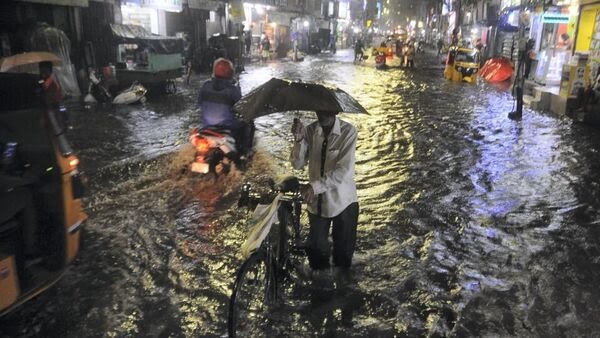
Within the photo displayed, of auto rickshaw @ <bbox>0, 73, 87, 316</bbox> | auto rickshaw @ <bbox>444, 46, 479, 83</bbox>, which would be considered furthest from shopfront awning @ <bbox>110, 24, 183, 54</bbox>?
auto rickshaw @ <bbox>444, 46, 479, 83</bbox>

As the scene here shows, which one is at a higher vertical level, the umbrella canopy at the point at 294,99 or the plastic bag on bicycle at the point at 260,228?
the umbrella canopy at the point at 294,99

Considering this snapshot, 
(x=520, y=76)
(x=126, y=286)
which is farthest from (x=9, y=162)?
(x=520, y=76)

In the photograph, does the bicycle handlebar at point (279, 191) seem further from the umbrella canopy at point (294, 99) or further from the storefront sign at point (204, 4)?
the storefront sign at point (204, 4)

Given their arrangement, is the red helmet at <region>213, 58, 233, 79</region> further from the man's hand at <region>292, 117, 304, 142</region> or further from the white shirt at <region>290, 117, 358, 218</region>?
the man's hand at <region>292, 117, 304, 142</region>

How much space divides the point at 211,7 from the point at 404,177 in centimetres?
2364

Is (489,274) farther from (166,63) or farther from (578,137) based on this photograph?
(166,63)

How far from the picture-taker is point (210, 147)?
7980mm

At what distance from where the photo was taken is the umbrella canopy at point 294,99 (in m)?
4.07

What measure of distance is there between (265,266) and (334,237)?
37.3 inches

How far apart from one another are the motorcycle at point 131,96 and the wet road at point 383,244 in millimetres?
3780

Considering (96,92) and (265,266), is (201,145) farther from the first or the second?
(96,92)

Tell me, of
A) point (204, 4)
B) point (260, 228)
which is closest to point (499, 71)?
point (204, 4)

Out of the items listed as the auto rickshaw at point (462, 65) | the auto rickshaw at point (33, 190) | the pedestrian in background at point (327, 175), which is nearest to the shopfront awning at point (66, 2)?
the auto rickshaw at point (33, 190)

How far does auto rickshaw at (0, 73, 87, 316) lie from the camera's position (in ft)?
12.5
